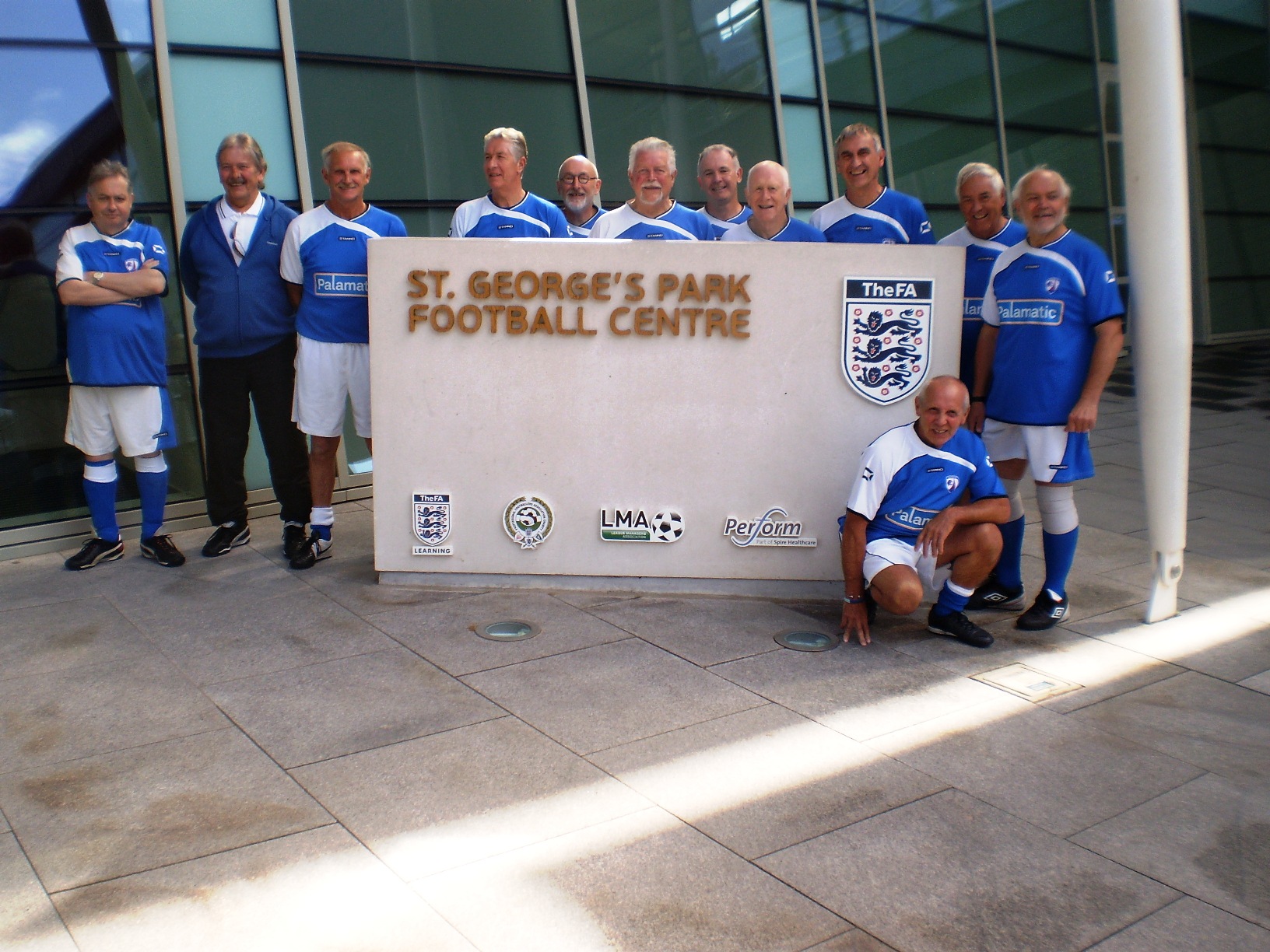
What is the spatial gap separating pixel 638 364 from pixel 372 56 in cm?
375

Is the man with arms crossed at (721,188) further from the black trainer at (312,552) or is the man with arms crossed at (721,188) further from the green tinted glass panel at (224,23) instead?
the green tinted glass panel at (224,23)

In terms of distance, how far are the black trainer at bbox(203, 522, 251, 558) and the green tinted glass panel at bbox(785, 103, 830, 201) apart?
20.0 ft

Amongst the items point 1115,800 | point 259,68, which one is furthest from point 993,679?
point 259,68

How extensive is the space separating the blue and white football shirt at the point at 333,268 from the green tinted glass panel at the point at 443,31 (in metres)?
2.20

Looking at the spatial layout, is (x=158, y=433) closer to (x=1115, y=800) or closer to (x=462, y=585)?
(x=462, y=585)

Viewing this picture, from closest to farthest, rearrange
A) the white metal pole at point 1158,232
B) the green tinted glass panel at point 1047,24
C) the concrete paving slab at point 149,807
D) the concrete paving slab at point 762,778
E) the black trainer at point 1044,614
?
the concrete paving slab at point 149,807 → the concrete paving slab at point 762,778 → the white metal pole at point 1158,232 → the black trainer at point 1044,614 → the green tinted glass panel at point 1047,24

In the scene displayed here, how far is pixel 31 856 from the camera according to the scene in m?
2.95

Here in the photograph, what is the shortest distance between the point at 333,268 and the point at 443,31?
121 inches

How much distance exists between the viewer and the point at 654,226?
215 inches

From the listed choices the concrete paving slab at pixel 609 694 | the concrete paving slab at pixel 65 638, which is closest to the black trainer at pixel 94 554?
the concrete paving slab at pixel 65 638

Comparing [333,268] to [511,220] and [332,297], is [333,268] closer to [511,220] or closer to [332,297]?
[332,297]

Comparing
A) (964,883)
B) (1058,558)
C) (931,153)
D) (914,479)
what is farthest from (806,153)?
(964,883)

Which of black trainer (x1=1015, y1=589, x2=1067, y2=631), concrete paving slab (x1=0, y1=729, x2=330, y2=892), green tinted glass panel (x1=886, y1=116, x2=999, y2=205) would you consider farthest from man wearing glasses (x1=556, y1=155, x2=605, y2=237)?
green tinted glass panel (x1=886, y1=116, x2=999, y2=205)

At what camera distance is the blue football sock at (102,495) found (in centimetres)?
584
